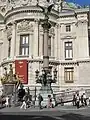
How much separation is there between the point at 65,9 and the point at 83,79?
593 inches

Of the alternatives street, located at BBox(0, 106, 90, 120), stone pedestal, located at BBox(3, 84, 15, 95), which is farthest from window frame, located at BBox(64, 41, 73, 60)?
street, located at BBox(0, 106, 90, 120)

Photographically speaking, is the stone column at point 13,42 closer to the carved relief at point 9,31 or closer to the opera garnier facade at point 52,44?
the opera garnier facade at point 52,44

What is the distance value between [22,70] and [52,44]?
7.19 m

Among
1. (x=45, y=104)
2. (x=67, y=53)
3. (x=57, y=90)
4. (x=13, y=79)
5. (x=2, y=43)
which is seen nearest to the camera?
(x=45, y=104)

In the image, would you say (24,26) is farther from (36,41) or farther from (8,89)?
(8,89)

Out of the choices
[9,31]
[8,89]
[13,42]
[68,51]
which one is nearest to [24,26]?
[13,42]

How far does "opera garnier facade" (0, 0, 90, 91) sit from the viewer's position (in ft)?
145

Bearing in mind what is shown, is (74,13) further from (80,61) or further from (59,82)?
(59,82)

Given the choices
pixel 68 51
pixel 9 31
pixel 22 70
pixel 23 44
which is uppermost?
pixel 9 31

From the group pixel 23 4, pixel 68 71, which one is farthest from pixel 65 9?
pixel 68 71

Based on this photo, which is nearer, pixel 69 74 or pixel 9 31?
pixel 69 74

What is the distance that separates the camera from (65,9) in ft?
170

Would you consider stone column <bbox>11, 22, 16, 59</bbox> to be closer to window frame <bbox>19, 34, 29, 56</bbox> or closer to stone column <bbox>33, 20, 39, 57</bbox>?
window frame <bbox>19, 34, 29, 56</bbox>

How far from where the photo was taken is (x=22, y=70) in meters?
43.8
